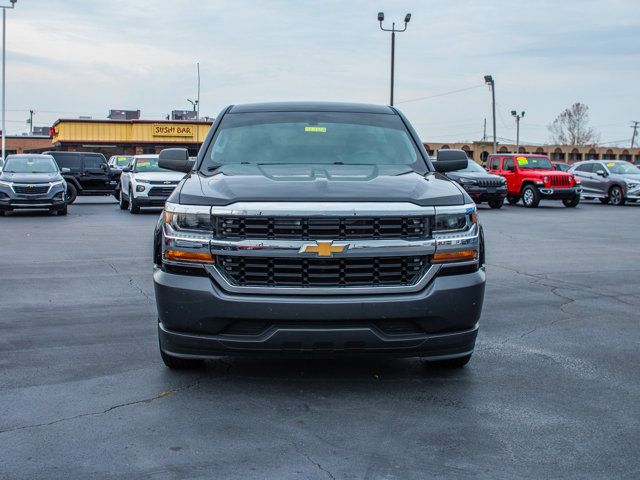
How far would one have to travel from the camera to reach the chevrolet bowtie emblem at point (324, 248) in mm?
4805

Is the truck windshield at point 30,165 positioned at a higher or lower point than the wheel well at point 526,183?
higher

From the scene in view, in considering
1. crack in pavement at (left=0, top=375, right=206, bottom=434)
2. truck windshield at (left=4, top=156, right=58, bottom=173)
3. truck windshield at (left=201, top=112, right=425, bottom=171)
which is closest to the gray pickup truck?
crack in pavement at (left=0, top=375, right=206, bottom=434)

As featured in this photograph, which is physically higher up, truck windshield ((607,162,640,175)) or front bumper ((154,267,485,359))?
truck windshield ((607,162,640,175))

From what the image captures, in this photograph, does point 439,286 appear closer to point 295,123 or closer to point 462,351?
point 462,351

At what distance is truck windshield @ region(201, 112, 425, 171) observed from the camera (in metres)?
6.28

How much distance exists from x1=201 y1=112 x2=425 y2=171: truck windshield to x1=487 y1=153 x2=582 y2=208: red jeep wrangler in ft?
79.0

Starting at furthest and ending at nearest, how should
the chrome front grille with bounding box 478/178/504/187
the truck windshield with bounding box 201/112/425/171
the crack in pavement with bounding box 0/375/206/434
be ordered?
the chrome front grille with bounding box 478/178/504/187 < the truck windshield with bounding box 201/112/425/171 < the crack in pavement with bounding box 0/375/206/434

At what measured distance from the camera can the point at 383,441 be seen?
4.28 meters

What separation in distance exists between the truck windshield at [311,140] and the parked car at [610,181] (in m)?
27.6

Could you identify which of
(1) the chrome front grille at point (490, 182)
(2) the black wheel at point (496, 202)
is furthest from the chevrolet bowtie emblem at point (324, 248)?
(2) the black wheel at point (496, 202)

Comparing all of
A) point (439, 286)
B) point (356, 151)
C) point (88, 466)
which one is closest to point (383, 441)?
point (439, 286)

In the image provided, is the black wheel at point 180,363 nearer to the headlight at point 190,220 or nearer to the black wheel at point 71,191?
the headlight at point 190,220

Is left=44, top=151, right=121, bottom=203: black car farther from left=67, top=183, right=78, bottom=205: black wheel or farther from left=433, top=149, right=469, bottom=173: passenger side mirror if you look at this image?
left=433, top=149, right=469, bottom=173: passenger side mirror

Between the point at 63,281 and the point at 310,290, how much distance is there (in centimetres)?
602
